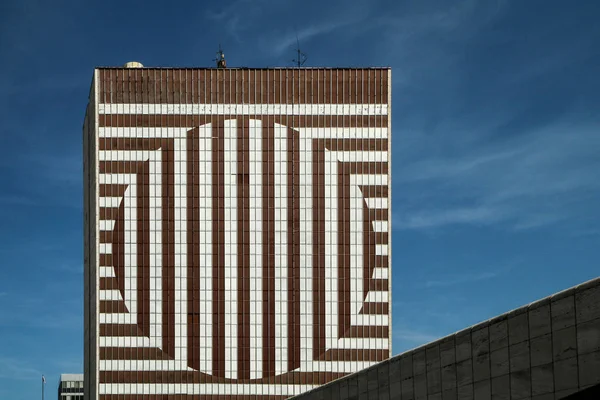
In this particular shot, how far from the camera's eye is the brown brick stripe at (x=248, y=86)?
5404 inches

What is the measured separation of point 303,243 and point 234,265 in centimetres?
898

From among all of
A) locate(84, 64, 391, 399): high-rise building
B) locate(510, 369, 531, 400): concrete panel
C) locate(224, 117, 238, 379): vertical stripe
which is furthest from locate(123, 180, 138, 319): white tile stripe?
locate(510, 369, 531, 400): concrete panel

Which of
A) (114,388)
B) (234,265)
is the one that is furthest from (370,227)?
(114,388)

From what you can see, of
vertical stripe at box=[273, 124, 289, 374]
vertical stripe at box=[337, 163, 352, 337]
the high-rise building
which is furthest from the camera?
vertical stripe at box=[337, 163, 352, 337]

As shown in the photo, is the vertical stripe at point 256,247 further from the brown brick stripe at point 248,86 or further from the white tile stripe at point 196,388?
the brown brick stripe at point 248,86

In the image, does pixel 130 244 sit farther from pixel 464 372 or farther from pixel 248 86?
→ pixel 464 372

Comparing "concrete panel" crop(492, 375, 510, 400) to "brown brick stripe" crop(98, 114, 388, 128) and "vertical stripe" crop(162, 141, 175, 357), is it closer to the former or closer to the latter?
"vertical stripe" crop(162, 141, 175, 357)

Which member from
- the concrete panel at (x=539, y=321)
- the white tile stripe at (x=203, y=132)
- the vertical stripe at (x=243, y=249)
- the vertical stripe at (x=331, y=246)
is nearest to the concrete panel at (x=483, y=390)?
the concrete panel at (x=539, y=321)

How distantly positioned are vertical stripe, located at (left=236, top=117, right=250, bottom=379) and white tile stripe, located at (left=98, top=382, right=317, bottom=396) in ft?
5.82

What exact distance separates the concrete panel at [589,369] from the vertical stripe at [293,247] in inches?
3650

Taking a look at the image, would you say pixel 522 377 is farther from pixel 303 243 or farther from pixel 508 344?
pixel 303 243

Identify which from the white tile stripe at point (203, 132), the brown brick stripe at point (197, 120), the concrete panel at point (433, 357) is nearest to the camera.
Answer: the concrete panel at point (433, 357)

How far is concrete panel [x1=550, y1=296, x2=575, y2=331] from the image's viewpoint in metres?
42.2

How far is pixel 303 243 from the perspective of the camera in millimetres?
135125
